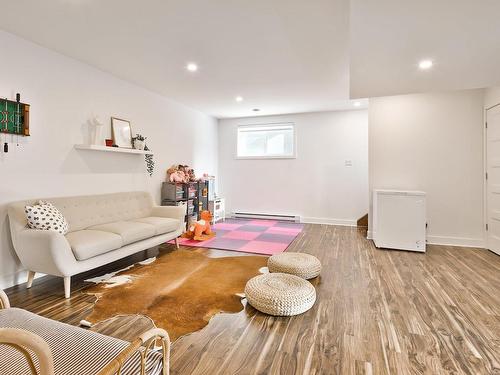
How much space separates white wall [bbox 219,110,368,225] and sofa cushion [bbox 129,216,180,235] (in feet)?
10.1

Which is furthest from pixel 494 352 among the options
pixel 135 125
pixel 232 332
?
pixel 135 125

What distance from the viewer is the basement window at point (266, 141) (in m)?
6.41

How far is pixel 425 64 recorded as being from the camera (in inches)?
114

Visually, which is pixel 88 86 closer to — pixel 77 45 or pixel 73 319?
pixel 77 45

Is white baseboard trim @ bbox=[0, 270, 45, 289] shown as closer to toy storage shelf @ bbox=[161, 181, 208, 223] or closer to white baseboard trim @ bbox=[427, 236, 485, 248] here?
toy storage shelf @ bbox=[161, 181, 208, 223]

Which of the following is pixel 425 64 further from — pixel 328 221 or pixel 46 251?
pixel 46 251

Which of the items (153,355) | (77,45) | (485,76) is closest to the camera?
(153,355)

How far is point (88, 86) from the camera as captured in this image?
11.4 feet

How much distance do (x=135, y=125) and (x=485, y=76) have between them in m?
4.74

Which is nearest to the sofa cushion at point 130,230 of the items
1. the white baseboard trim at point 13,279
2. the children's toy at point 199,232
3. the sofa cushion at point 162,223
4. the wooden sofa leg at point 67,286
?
the sofa cushion at point 162,223

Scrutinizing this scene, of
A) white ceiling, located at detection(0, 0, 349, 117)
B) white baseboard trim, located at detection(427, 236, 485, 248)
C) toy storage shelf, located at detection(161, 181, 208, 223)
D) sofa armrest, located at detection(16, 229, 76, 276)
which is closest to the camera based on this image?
white ceiling, located at detection(0, 0, 349, 117)

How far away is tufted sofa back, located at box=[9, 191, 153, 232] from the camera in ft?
8.48

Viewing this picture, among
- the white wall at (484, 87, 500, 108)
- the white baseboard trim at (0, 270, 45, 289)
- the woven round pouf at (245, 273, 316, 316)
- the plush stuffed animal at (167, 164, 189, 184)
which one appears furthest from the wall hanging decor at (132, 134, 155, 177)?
the white wall at (484, 87, 500, 108)

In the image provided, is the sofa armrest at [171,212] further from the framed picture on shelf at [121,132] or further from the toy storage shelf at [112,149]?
the framed picture on shelf at [121,132]
